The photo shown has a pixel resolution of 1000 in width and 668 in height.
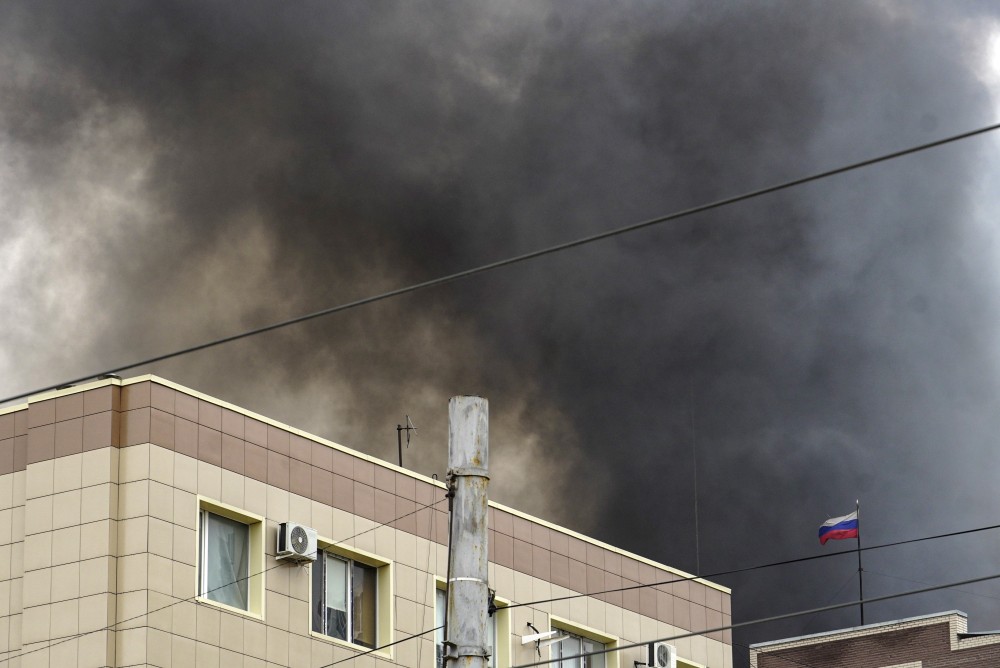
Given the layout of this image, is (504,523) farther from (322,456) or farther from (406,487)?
(322,456)

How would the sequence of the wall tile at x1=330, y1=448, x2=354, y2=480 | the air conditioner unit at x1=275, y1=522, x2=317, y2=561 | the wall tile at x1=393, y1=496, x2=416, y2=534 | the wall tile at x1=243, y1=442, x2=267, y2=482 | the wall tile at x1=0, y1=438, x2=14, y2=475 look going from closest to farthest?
1. the wall tile at x1=0, y1=438, x2=14, y2=475
2. the air conditioner unit at x1=275, y1=522, x2=317, y2=561
3. the wall tile at x1=243, y1=442, x2=267, y2=482
4. the wall tile at x1=330, y1=448, x2=354, y2=480
5. the wall tile at x1=393, y1=496, x2=416, y2=534

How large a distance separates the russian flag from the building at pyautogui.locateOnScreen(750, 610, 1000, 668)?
2.73 metres

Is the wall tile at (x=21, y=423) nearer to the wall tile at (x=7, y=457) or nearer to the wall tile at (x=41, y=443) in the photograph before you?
the wall tile at (x=7, y=457)

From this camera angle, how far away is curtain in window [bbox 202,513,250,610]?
32.5 meters

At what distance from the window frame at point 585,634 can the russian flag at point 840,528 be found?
12989mm

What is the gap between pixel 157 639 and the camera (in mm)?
30750

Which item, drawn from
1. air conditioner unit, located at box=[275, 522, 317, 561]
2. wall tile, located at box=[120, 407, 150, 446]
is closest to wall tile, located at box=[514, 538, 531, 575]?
air conditioner unit, located at box=[275, 522, 317, 561]

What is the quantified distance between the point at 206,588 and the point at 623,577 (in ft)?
43.5

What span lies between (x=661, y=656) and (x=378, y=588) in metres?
8.82

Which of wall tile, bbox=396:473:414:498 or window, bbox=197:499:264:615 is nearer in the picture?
window, bbox=197:499:264:615

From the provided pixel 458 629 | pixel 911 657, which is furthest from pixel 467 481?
pixel 911 657

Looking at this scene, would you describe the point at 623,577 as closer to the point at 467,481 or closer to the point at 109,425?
the point at 109,425

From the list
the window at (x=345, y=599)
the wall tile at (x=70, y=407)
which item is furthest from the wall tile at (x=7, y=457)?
the window at (x=345, y=599)

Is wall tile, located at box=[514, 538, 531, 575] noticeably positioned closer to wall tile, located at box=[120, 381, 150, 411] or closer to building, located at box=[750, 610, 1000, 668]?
wall tile, located at box=[120, 381, 150, 411]
